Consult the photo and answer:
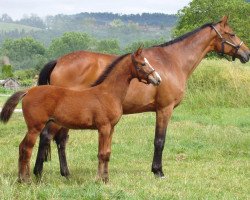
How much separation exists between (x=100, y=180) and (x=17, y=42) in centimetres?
17986

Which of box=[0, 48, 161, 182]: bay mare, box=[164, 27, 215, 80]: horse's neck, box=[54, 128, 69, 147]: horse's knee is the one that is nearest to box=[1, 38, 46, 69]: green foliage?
box=[164, 27, 215, 80]: horse's neck

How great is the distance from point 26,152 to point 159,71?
2.61 m

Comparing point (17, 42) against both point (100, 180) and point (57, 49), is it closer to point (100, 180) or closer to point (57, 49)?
point (57, 49)

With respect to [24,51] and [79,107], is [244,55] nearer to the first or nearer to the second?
[79,107]

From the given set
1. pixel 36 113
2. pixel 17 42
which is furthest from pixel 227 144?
pixel 17 42

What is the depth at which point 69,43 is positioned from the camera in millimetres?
180375

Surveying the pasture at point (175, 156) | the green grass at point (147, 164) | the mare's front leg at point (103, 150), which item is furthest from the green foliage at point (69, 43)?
the mare's front leg at point (103, 150)

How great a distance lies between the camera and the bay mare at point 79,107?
6.46 metres

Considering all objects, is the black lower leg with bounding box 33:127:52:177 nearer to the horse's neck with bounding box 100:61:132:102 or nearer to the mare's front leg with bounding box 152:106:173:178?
the horse's neck with bounding box 100:61:132:102

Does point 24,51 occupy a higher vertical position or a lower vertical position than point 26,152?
lower

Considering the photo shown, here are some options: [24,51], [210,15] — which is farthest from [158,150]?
[24,51]

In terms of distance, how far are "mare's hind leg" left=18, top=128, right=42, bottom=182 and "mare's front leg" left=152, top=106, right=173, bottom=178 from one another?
2241 millimetres

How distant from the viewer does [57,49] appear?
559 feet

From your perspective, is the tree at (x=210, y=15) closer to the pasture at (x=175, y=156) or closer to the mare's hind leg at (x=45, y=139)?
the pasture at (x=175, y=156)
